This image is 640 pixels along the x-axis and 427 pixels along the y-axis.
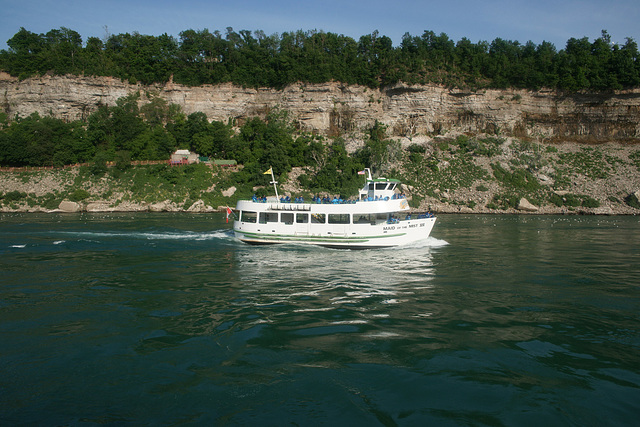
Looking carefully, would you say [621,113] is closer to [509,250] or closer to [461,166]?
[461,166]

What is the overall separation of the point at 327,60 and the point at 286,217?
240 ft

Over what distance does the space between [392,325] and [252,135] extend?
7688 cm

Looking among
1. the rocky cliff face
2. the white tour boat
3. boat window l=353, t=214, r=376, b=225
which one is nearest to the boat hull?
the white tour boat

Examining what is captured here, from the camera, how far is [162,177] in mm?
70938

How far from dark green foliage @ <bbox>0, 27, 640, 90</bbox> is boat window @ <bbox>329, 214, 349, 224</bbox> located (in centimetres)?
6746

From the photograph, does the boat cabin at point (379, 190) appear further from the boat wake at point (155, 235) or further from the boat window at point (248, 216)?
the boat wake at point (155, 235)

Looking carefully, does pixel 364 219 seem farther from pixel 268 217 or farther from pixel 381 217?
pixel 268 217

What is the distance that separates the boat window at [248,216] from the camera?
105ft

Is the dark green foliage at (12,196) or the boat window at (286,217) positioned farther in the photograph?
the dark green foliage at (12,196)

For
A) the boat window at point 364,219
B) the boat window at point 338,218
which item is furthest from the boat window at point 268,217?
the boat window at point 364,219

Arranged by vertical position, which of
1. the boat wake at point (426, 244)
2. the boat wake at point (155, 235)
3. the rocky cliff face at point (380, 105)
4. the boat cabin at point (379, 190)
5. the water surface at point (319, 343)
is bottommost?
the water surface at point (319, 343)

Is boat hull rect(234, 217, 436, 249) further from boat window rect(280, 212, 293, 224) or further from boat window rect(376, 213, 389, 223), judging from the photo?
boat window rect(376, 213, 389, 223)

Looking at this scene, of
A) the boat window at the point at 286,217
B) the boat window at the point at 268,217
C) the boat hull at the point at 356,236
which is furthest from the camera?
the boat window at the point at 268,217

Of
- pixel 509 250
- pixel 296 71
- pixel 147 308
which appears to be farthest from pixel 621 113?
pixel 147 308
